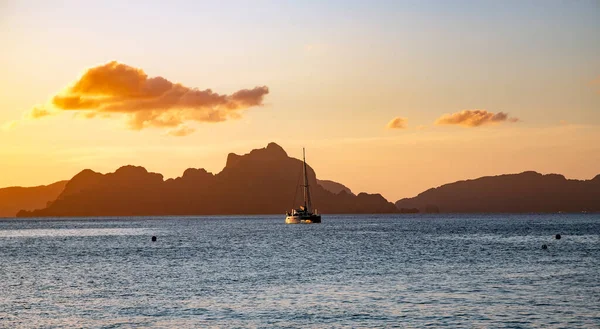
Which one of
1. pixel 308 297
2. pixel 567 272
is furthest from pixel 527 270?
pixel 308 297

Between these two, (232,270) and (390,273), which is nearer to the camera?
(390,273)

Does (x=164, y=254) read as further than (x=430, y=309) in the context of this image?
Yes

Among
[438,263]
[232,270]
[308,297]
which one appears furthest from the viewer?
[438,263]

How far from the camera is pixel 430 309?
4281 cm

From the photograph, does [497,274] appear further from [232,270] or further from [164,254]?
[164,254]

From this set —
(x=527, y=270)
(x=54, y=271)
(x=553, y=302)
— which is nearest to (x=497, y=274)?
(x=527, y=270)

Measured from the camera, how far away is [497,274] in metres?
63.7

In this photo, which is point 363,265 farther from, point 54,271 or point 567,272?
point 54,271

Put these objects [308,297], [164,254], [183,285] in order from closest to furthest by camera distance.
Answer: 1. [308,297]
2. [183,285]
3. [164,254]

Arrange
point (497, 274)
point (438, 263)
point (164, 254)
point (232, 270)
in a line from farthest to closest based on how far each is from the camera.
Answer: point (164, 254) → point (438, 263) → point (232, 270) → point (497, 274)

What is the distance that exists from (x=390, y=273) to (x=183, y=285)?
1956 centimetres

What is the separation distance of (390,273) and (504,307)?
22995 millimetres

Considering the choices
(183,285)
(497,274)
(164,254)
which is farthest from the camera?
(164,254)

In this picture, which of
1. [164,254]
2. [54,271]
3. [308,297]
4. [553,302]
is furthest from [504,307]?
[164,254]
